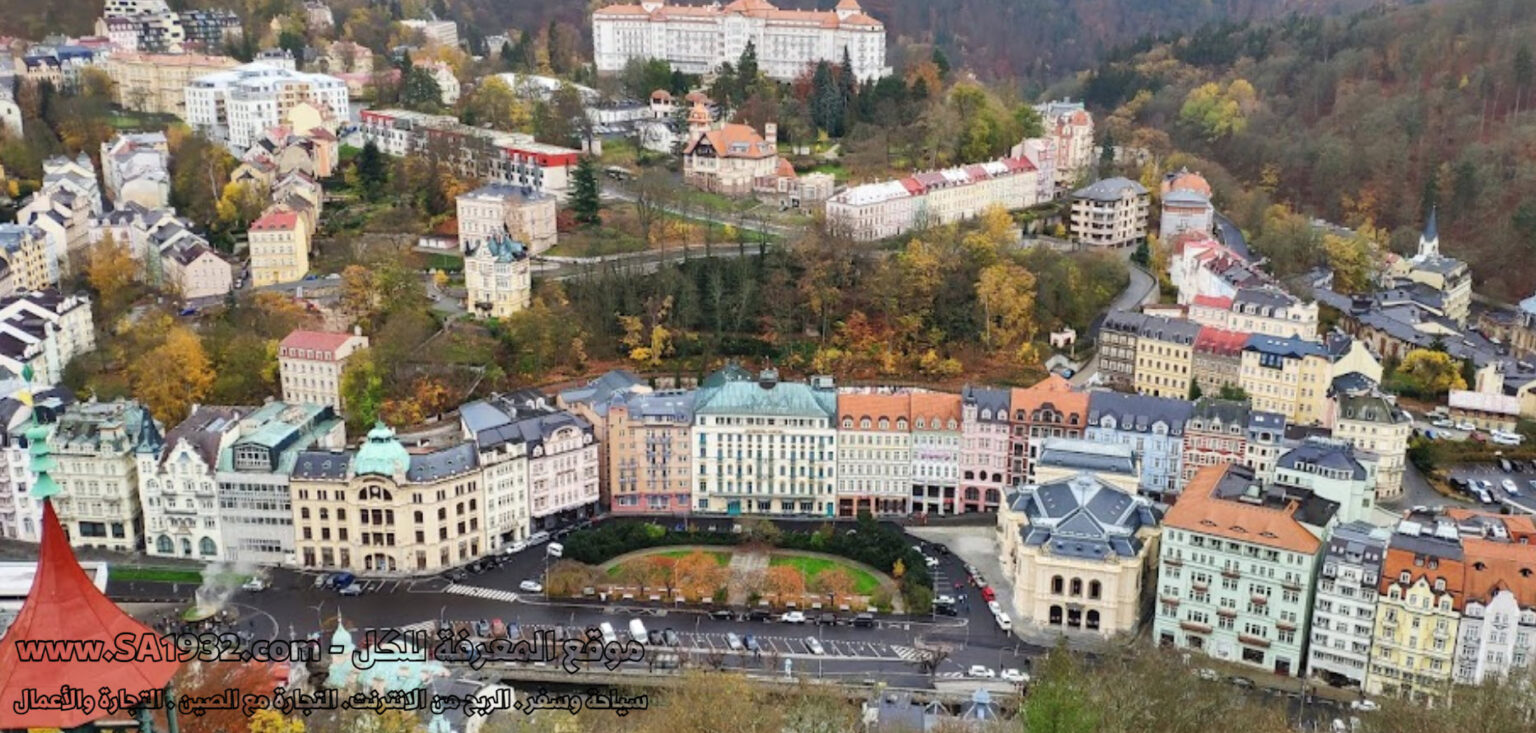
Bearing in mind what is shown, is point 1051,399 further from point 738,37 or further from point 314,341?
point 738,37

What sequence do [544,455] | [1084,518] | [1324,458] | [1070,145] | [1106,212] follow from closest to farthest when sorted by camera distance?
[1084,518], [1324,458], [544,455], [1106,212], [1070,145]

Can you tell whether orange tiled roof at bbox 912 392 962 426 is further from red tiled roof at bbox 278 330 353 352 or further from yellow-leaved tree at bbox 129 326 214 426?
yellow-leaved tree at bbox 129 326 214 426

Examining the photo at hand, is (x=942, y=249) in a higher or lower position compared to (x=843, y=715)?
higher

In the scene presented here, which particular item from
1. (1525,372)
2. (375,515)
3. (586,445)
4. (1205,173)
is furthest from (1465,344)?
(375,515)

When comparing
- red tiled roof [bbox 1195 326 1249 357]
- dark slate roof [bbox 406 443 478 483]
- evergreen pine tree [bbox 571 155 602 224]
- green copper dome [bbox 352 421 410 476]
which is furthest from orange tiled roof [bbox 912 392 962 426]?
evergreen pine tree [bbox 571 155 602 224]

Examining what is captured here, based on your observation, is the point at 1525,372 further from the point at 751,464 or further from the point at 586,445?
the point at 586,445

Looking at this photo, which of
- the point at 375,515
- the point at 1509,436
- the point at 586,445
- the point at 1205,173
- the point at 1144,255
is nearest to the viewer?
the point at 375,515

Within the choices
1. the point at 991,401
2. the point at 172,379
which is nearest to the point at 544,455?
the point at 172,379

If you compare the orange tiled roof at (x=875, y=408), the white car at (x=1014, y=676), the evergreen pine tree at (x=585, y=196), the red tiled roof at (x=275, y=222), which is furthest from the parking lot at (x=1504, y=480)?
the red tiled roof at (x=275, y=222)
